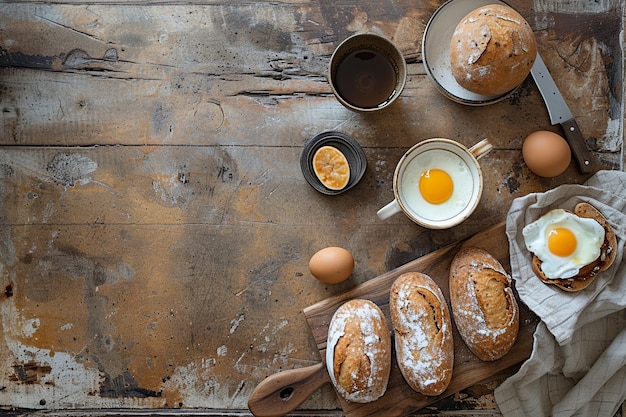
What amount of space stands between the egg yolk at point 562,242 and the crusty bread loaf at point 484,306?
0.15m

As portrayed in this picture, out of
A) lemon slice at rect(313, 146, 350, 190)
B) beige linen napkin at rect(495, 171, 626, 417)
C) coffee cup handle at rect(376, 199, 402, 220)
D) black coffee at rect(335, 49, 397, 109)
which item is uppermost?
black coffee at rect(335, 49, 397, 109)

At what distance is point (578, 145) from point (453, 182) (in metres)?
0.40

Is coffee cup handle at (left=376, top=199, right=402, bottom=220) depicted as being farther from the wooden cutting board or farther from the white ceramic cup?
the wooden cutting board

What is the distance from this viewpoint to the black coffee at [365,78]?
1.65 meters

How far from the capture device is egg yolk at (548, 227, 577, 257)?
1557mm

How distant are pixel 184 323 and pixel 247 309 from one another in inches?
7.9

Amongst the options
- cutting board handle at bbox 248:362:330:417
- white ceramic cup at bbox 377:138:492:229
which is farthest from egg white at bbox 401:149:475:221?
cutting board handle at bbox 248:362:330:417

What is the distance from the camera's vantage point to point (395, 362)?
5.38 ft

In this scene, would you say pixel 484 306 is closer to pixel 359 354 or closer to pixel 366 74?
→ pixel 359 354

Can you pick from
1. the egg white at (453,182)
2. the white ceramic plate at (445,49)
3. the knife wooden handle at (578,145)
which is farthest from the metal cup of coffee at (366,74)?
the knife wooden handle at (578,145)

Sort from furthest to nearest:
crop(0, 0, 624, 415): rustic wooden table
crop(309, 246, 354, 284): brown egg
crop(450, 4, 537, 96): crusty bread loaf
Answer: crop(0, 0, 624, 415): rustic wooden table, crop(309, 246, 354, 284): brown egg, crop(450, 4, 537, 96): crusty bread loaf

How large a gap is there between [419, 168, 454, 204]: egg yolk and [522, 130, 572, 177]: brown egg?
0.26 metres

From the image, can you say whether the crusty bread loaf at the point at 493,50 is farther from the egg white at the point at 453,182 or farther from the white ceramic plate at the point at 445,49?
the egg white at the point at 453,182

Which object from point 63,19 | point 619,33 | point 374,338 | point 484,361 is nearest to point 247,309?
point 374,338
